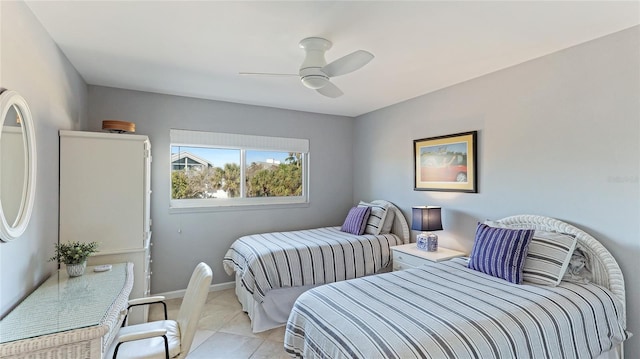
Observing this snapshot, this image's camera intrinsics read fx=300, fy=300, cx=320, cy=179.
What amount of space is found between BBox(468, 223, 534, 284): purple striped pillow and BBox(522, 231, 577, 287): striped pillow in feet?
0.25

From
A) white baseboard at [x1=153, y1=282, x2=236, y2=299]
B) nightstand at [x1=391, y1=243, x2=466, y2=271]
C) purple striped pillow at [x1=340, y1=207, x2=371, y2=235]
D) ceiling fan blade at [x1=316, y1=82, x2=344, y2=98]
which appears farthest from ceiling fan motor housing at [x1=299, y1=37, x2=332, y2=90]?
white baseboard at [x1=153, y1=282, x2=236, y2=299]

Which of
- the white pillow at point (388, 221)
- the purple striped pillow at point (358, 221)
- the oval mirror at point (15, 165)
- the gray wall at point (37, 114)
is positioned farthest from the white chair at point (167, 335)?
the white pillow at point (388, 221)

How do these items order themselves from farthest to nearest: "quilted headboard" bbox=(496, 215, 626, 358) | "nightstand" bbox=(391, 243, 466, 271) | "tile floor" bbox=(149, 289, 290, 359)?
"nightstand" bbox=(391, 243, 466, 271) → "tile floor" bbox=(149, 289, 290, 359) → "quilted headboard" bbox=(496, 215, 626, 358)

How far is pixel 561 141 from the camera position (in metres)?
2.49

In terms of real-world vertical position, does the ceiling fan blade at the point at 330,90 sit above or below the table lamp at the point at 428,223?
above

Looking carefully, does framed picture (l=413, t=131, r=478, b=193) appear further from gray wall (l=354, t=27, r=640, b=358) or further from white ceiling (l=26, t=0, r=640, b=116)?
white ceiling (l=26, t=0, r=640, b=116)

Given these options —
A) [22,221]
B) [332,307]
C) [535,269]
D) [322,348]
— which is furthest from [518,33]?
[22,221]

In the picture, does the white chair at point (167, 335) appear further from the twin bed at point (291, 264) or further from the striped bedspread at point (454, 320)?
the twin bed at point (291, 264)

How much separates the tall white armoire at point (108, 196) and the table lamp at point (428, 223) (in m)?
2.71

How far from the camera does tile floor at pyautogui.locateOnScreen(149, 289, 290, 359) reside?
2.54 meters

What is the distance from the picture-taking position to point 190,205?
387 cm

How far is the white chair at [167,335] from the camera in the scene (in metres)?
1.64

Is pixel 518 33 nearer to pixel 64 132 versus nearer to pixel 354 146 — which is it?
pixel 354 146

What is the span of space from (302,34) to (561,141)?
228 centimetres
